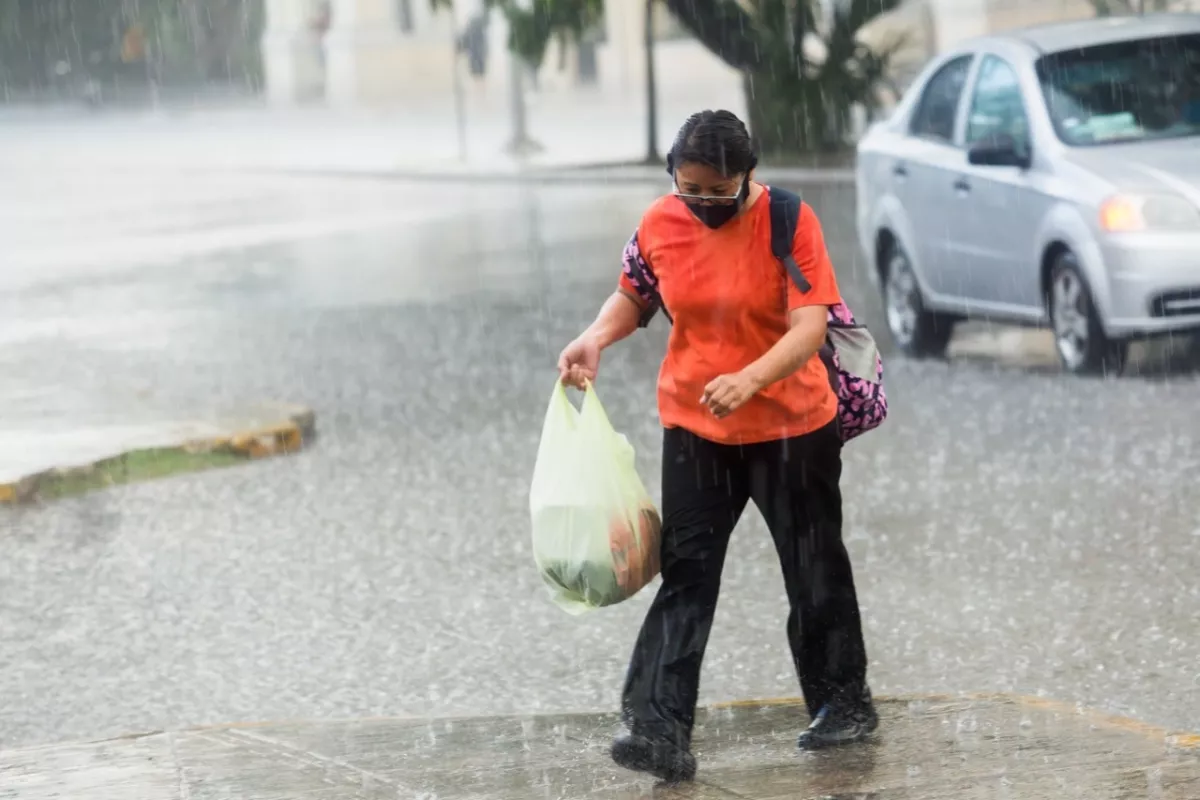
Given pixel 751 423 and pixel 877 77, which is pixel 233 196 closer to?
pixel 877 77

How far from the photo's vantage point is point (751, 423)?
474 cm

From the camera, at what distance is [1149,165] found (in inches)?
420

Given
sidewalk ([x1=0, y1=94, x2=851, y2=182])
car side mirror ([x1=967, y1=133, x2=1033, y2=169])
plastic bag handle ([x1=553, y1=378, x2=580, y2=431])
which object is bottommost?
sidewalk ([x1=0, y1=94, x2=851, y2=182])

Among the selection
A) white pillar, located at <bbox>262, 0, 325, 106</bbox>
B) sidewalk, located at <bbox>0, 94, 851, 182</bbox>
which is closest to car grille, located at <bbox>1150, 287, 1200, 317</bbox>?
sidewalk, located at <bbox>0, 94, 851, 182</bbox>

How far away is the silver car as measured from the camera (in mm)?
10453

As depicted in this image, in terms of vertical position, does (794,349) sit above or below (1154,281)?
above

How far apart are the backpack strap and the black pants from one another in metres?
0.38

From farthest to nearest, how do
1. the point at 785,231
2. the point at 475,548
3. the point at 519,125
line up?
the point at 519,125, the point at 475,548, the point at 785,231

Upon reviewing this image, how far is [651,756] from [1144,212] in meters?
6.46

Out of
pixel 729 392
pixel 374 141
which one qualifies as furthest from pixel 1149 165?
pixel 374 141

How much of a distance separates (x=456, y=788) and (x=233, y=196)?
24.4m

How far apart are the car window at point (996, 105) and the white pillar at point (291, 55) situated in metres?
50.1

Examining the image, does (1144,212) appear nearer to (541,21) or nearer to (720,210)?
(720,210)

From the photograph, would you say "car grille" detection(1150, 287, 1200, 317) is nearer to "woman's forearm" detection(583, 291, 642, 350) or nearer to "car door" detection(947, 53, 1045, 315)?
"car door" detection(947, 53, 1045, 315)
